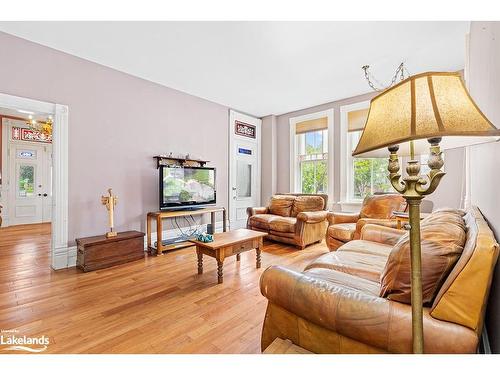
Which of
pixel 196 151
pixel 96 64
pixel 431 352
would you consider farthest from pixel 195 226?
pixel 431 352

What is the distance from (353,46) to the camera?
9.72 feet

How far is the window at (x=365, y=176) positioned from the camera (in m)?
4.46

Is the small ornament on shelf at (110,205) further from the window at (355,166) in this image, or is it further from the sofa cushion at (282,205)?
the window at (355,166)

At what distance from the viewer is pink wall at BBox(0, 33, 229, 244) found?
2.92 metres

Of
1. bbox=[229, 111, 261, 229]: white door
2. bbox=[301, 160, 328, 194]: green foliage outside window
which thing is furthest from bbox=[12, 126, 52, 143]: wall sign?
bbox=[301, 160, 328, 194]: green foliage outside window

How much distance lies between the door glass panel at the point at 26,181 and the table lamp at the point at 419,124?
8.21 m

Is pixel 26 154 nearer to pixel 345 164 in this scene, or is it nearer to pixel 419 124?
pixel 345 164

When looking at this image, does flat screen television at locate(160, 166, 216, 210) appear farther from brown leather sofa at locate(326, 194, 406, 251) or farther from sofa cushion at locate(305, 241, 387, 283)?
sofa cushion at locate(305, 241, 387, 283)

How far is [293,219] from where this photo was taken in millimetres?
4301

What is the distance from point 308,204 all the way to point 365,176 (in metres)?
1.28

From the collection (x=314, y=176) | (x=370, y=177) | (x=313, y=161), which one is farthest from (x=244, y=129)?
(x=370, y=177)

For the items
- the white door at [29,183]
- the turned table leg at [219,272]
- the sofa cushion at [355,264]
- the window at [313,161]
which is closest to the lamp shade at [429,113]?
the sofa cushion at [355,264]
